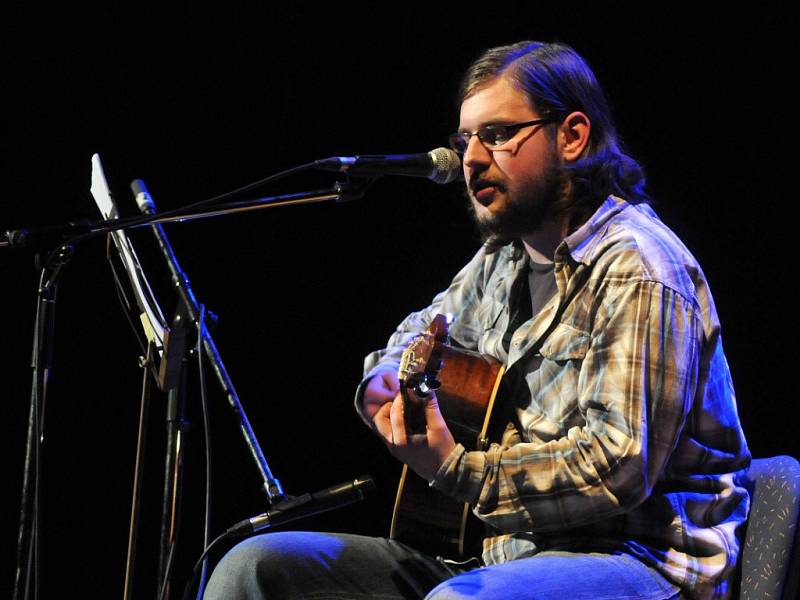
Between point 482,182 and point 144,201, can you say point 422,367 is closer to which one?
point 482,182

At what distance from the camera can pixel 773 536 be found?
1767 millimetres

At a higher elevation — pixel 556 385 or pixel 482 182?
pixel 482 182

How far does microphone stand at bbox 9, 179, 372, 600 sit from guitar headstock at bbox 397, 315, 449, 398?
37cm

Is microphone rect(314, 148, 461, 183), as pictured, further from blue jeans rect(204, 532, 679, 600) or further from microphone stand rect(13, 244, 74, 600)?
blue jeans rect(204, 532, 679, 600)

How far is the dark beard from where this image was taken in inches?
87.4

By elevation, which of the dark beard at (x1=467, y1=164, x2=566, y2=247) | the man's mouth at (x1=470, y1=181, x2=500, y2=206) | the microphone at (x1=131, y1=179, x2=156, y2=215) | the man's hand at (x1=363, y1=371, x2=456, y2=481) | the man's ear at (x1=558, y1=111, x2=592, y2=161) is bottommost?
the man's hand at (x1=363, y1=371, x2=456, y2=481)

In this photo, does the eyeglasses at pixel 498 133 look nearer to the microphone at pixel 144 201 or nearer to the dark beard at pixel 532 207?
the dark beard at pixel 532 207

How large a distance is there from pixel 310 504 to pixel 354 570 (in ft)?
1.16

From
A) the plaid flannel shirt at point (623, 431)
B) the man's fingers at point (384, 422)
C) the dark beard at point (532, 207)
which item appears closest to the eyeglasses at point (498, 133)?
the dark beard at point (532, 207)

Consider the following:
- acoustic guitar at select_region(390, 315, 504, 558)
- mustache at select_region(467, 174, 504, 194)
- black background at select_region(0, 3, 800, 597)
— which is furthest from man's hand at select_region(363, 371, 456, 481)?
black background at select_region(0, 3, 800, 597)

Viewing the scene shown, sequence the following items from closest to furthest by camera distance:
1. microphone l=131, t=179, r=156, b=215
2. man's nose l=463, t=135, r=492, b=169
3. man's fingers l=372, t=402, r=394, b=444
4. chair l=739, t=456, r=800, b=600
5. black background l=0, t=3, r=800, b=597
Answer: chair l=739, t=456, r=800, b=600 < man's fingers l=372, t=402, r=394, b=444 < man's nose l=463, t=135, r=492, b=169 < microphone l=131, t=179, r=156, b=215 < black background l=0, t=3, r=800, b=597

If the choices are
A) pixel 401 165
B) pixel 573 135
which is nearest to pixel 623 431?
pixel 401 165

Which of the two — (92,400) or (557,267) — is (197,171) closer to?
(92,400)

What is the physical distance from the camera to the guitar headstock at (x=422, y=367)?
187 cm
